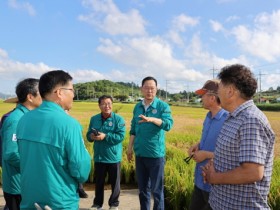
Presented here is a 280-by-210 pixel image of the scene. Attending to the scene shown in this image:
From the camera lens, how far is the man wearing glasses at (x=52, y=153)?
2203 mm

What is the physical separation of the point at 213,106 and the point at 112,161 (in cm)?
222

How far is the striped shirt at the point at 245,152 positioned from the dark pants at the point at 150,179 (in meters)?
2.00

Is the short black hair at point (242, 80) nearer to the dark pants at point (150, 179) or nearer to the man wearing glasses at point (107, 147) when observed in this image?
the dark pants at point (150, 179)

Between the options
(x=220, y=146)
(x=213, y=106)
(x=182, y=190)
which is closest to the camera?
(x=220, y=146)

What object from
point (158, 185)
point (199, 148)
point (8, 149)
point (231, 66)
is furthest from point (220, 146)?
point (158, 185)

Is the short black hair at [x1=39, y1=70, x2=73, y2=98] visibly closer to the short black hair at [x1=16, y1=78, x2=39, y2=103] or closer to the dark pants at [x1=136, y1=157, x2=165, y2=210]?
the short black hair at [x1=16, y1=78, x2=39, y2=103]

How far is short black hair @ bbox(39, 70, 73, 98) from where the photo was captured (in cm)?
234

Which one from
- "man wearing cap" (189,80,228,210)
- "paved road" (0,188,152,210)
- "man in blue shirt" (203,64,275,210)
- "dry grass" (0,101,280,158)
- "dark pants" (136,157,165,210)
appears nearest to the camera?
"man in blue shirt" (203,64,275,210)

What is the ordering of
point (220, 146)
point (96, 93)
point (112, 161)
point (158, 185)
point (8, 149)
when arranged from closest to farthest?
point (220, 146) → point (8, 149) → point (158, 185) → point (112, 161) → point (96, 93)

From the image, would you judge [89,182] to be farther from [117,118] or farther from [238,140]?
[238,140]

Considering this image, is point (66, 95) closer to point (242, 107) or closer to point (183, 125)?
point (242, 107)

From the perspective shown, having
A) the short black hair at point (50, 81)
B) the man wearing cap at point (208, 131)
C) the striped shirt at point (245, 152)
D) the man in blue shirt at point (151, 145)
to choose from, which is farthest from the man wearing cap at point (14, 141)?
the striped shirt at point (245, 152)

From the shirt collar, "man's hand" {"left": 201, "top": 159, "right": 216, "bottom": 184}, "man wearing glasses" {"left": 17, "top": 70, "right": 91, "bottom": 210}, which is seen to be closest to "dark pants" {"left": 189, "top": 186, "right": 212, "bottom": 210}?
"man's hand" {"left": 201, "top": 159, "right": 216, "bottom": 184}

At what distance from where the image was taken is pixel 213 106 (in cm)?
327
